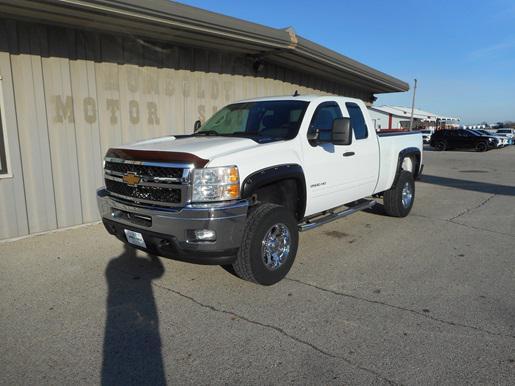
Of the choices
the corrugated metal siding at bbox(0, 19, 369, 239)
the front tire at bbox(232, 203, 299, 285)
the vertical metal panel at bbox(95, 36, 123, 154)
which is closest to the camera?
the front tire at bbox(232, 203, 299, 285)

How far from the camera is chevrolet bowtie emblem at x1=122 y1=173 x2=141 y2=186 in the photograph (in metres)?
3.98

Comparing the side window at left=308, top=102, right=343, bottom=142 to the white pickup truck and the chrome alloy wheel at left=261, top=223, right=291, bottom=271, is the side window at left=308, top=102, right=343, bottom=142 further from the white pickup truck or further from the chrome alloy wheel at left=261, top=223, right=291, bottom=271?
the chrome alloy wheel at left=261, top=223, right=291, bottom=271

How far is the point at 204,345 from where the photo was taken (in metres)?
3.18

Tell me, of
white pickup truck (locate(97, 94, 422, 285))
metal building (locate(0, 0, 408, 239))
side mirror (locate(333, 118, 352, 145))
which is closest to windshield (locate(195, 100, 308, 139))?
white pickup truck (locate(97, 94, 422, 285))

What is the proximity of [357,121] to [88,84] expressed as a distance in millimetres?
4277

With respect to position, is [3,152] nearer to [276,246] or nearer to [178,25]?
[178,25]

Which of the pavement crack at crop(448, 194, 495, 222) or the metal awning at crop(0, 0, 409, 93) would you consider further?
the pavement crack at crop(448, 194, 495, 222)

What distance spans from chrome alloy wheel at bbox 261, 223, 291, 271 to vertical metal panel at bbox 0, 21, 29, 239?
406 centimetres

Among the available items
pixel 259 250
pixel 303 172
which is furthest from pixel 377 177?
pixel 259 250

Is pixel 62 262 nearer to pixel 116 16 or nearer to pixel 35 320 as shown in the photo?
pixel 35 320

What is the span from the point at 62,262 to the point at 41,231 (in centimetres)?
157

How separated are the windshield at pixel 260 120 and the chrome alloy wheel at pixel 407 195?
3116 mm

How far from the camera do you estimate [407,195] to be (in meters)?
7.30

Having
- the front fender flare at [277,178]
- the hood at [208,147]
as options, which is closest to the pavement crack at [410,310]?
the front fender flare at [277,178]
